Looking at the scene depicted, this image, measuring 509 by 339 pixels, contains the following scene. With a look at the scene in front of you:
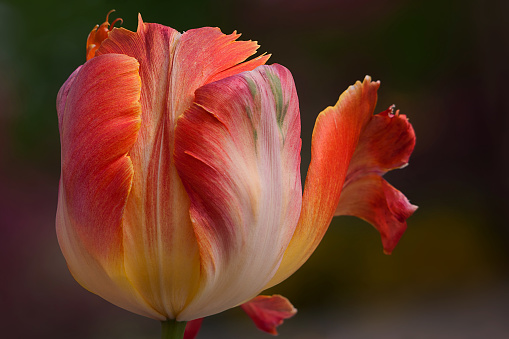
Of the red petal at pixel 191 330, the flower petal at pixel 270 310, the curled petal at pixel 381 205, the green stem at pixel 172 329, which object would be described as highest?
the curled petal at pixel 381 205

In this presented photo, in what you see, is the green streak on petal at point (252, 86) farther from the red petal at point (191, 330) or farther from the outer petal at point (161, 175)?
the red petal at point (191, 330)

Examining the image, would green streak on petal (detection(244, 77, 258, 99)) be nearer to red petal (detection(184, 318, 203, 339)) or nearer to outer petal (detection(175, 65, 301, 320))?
outer petal (detection(175, 65, 301, 320))

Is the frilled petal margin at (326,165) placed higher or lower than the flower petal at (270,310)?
higher

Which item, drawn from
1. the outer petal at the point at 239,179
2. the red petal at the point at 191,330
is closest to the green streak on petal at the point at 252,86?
the outer petal at the point at 239,179
